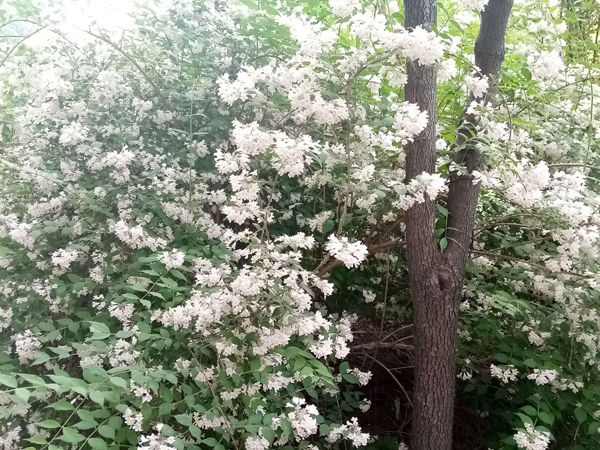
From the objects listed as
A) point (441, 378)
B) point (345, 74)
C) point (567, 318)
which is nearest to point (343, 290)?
point (441, 378)

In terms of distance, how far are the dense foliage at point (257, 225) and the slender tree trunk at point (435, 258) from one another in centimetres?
12

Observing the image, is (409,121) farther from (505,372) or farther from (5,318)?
(5,318)

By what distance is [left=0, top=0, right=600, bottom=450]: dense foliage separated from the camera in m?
2.04

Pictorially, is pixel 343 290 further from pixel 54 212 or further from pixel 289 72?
pixel 54 212

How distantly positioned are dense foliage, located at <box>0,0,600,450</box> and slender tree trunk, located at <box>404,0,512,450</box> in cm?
12

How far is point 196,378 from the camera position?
78.8 inches

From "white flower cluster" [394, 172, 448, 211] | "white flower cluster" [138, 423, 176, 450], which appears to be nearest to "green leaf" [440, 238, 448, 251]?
"white flower cluster" [394, 172, 448, 211]

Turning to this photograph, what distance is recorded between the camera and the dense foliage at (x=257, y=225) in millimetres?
2037

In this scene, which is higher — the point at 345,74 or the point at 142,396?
the point at 345,74

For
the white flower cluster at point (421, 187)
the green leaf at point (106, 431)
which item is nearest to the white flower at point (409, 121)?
the white flower cluster at point (421, 187)

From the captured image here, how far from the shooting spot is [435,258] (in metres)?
2.73

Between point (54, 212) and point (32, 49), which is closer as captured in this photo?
point (54, 212)

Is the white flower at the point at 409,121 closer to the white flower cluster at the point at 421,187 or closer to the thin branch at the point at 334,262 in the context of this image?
the white flower cluster at the point at 421,187

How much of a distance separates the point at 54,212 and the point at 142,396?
1.68 metres
